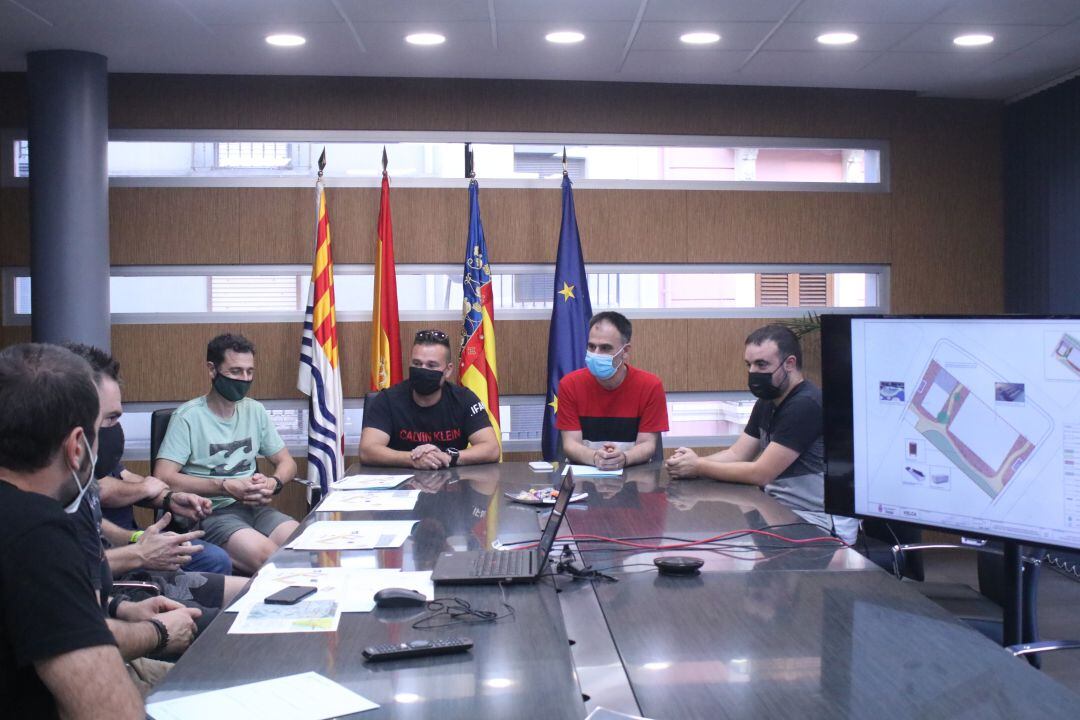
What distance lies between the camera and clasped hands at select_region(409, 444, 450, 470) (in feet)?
11.7

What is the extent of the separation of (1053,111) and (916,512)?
13.1ft

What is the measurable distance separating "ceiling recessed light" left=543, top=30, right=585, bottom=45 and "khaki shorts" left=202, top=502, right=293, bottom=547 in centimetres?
245

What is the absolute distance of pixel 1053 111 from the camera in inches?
201

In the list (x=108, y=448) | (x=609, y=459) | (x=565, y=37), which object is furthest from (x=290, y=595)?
(x=565, y=37)

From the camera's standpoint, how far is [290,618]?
1.73m

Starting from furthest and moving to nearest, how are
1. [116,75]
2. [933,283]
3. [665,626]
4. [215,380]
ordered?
[933,283], [116,75], [215,380], [665,626]

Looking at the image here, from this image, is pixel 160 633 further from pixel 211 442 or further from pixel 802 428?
pixel 802 428

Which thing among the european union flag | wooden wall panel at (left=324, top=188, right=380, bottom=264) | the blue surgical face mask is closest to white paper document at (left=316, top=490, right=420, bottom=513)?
the blue surgical face mask

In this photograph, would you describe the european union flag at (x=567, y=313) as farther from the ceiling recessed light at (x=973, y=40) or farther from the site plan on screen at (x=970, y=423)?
the site plan on screen at (x=970, y=423)

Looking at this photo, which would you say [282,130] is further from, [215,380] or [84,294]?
[215,380]

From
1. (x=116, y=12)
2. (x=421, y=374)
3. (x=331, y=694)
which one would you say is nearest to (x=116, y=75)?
(x=116, y=12)

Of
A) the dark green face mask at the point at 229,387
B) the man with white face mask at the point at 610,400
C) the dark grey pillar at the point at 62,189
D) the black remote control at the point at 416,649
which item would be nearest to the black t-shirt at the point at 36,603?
the black remote control at the point at 416,649

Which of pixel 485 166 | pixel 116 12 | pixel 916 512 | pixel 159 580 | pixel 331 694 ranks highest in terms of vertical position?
pixel 116 12

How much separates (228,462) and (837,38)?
330 cm
